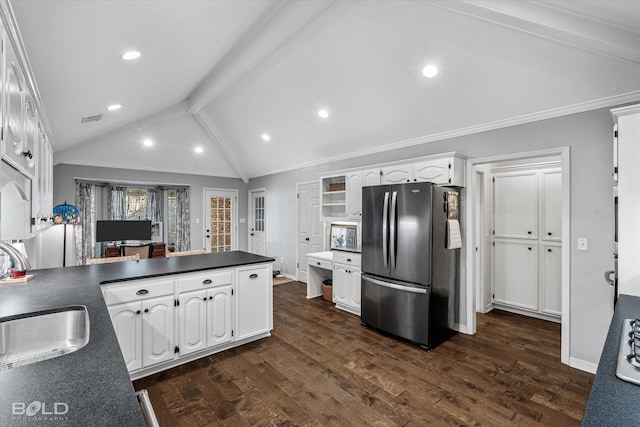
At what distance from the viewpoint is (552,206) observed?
3.99 m

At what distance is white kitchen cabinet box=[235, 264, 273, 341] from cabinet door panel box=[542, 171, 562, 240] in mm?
3726

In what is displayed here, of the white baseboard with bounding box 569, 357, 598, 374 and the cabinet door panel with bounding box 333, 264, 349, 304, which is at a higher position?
the cabinet door panel with bounding box 333, 264, 349, 304

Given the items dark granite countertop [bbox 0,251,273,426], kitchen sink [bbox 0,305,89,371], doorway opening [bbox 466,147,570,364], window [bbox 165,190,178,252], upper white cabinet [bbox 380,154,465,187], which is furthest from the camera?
window [bbox 165,190,178,252]

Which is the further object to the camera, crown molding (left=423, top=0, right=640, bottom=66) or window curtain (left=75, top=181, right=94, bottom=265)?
window curtain (left=75, top=181, right=94, bottom=265)

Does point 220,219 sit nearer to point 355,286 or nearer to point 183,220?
point 183,220

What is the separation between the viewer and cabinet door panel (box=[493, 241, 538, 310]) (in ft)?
13.5

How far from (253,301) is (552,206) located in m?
4.05

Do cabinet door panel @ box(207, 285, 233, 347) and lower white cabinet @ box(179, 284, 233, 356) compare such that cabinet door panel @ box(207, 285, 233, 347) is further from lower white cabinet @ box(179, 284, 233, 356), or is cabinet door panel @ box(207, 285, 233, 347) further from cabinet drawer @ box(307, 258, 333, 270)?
cabinet drawer @ box(307, 258, 333, 270)

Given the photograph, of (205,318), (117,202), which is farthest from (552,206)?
(117,202)

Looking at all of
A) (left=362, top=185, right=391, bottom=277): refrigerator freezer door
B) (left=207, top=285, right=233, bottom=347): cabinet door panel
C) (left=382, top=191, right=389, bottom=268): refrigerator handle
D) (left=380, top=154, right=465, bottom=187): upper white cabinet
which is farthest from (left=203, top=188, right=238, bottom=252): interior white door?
(left=382, top=191, right=389, bottom=268): refrigerator handle

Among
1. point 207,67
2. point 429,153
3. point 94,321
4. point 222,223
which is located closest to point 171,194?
point 222,223

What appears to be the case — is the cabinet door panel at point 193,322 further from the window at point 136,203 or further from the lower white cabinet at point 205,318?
the window at point 136,203

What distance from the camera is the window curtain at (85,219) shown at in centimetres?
623

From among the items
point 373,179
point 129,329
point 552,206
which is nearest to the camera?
point 129,329
